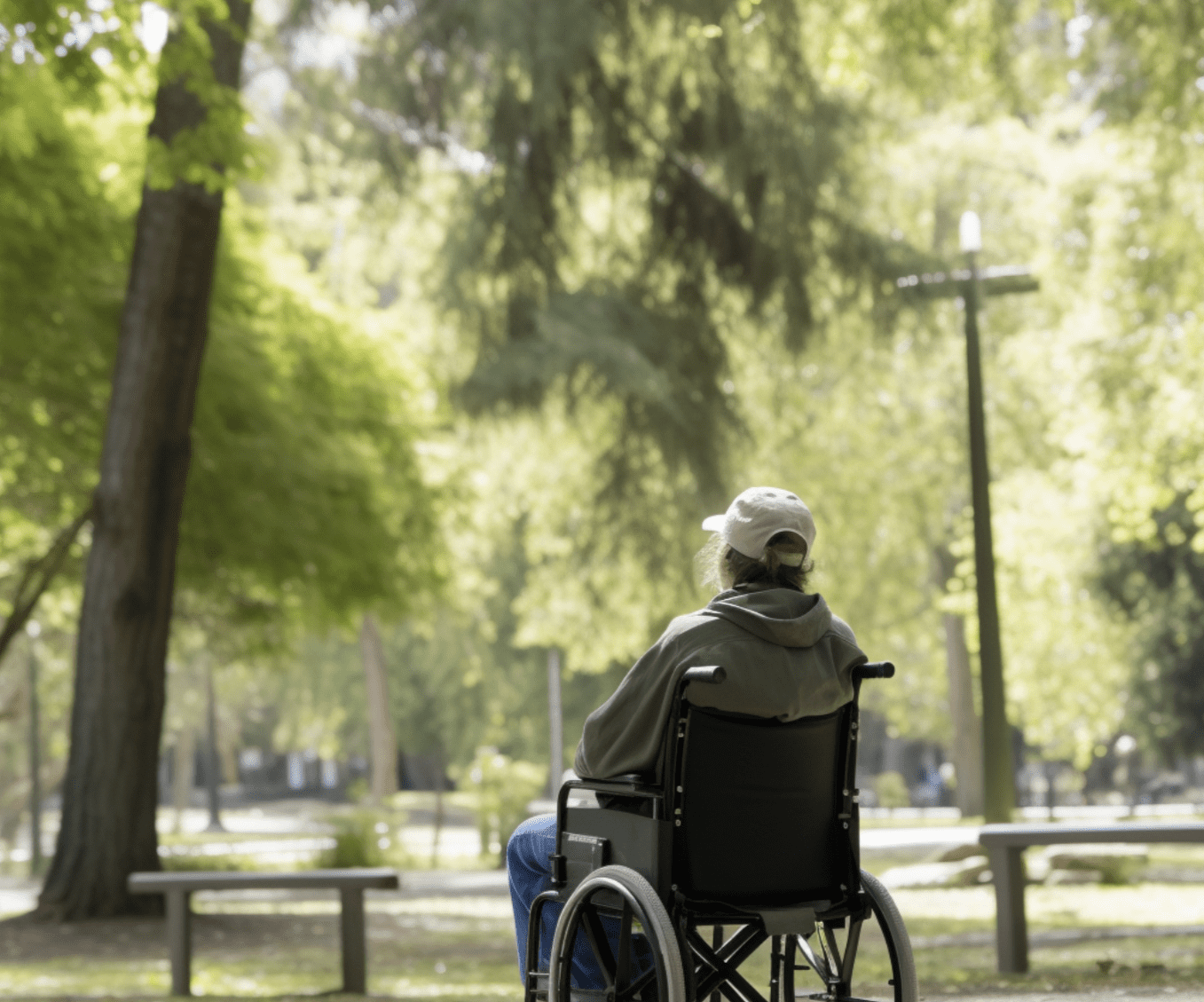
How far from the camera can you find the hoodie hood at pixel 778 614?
4.11m

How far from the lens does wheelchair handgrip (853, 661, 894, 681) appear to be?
4082mm

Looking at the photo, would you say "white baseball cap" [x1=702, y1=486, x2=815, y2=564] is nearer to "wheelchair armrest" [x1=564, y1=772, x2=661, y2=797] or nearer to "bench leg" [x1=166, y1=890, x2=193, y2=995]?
"wheelchair armrest" [x1=564, y1=772, x2=661, y2=797]

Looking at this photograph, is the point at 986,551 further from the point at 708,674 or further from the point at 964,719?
the point at 964,719

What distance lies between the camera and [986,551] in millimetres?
13844

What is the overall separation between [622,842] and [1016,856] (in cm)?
432

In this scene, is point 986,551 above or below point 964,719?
above

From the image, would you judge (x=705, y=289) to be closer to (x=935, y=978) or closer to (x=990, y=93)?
(x=990, y=93)

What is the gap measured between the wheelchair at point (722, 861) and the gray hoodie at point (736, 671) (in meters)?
0.05

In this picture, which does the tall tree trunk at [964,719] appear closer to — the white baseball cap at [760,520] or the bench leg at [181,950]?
the bench leg at [181,950]

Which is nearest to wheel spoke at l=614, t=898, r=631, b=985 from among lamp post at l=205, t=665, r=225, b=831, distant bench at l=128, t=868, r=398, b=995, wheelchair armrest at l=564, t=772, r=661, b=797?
wheelchair armrest at l=564, t=772, r=661, b=797

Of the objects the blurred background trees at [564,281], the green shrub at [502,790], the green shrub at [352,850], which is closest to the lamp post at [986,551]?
the blurred background trees at [564,281]

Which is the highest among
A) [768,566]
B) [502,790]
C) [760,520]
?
[760,520]

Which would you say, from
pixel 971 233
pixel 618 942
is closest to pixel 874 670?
pixel 618 942

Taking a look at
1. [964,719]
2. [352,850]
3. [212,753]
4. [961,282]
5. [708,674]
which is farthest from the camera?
[212,753]
